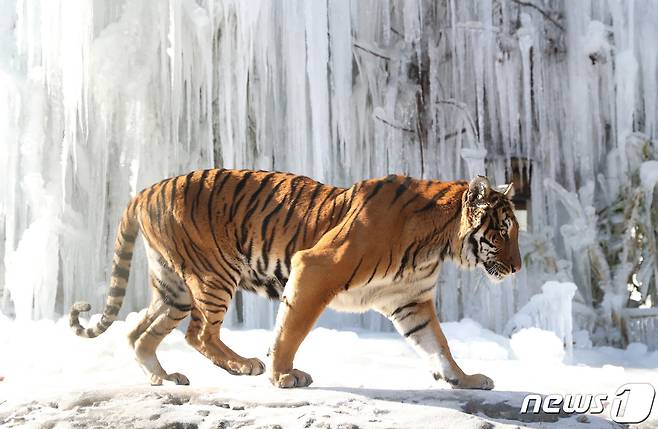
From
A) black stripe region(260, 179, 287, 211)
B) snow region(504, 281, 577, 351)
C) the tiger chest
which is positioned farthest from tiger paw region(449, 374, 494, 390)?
snow region(504, 281, 577, 351)

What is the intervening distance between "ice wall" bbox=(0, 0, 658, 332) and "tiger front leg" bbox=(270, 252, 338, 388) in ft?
13.9

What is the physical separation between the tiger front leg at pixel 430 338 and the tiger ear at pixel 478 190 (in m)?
0.46

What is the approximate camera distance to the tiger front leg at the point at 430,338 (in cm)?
323

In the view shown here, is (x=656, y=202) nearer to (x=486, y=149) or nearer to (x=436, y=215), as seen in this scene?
(x=486, y=149)

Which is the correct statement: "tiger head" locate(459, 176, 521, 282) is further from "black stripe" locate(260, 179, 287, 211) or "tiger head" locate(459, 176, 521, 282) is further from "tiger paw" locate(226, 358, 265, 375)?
"tiger paw" locate(226, 358, 265, 375)

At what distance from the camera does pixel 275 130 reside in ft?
24.5

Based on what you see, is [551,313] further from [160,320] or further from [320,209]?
[160,320]

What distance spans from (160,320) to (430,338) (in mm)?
1135

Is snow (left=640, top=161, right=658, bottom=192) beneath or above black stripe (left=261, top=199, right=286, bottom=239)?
above

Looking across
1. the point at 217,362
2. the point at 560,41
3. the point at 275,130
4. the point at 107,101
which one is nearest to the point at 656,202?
the point at 560,41

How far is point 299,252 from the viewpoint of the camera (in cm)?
308

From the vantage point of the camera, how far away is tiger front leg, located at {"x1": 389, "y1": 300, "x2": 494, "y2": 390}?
323cm

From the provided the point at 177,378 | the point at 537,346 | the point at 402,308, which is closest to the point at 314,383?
the point at 177,378

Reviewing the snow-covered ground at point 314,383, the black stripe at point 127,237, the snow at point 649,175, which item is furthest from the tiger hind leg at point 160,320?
the snow at point 649,175
